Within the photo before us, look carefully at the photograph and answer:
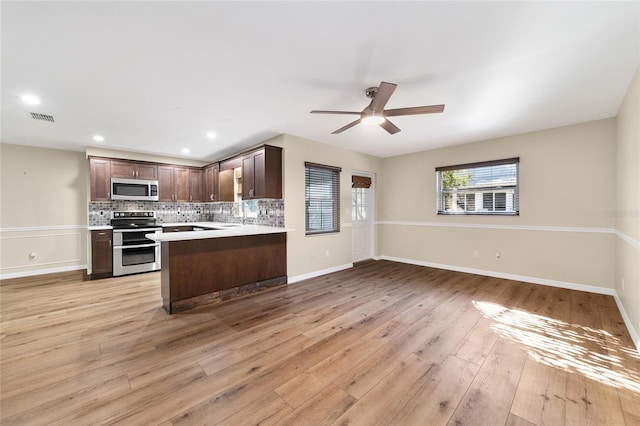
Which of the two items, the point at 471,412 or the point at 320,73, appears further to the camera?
the point at 320,73

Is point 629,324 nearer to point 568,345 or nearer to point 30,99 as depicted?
point 568,345

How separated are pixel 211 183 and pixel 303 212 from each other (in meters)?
2.72

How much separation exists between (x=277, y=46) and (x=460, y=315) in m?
3.40

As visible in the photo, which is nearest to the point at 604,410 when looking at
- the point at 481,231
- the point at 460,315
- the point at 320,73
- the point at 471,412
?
the point at 471,412

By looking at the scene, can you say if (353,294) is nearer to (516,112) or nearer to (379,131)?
(379,131)

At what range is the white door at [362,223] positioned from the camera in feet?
19.7

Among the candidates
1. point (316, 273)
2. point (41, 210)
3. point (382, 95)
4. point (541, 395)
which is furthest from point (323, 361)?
point (41, 210)

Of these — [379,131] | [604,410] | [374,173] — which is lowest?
[604,410]

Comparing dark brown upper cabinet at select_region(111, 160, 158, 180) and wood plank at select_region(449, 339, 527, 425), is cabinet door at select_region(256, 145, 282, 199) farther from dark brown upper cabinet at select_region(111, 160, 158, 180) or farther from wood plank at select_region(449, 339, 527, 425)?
wood plank at select_region(449, 339, 527, 425)

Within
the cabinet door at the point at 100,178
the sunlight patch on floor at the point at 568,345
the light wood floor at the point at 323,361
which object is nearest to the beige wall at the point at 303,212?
the light wood floor at the point at 323,361

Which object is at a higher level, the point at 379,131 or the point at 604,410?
the point at 379,131

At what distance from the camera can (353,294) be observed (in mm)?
3793

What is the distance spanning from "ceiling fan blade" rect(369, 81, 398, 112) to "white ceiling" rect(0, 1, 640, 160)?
25 cm

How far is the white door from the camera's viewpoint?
5.99m
